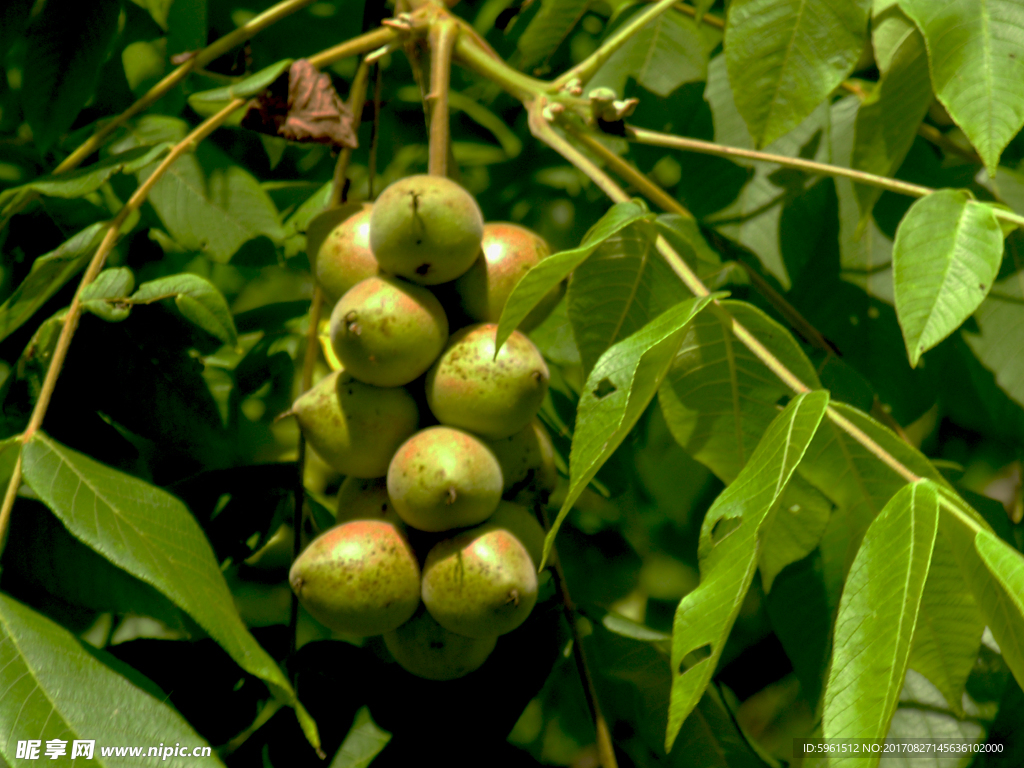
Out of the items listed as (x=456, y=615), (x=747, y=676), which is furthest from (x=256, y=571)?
(x=747, y=676)

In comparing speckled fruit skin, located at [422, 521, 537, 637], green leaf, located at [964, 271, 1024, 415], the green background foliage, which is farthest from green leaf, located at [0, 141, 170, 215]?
green leaf, located at [964, 271, 1024, 415]

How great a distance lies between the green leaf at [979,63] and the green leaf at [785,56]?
79 millimetres

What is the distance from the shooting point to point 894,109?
1044 mm

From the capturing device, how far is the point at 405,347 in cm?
87

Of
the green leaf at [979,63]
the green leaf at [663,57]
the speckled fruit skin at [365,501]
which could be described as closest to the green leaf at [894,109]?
the green leaf at [979,63]

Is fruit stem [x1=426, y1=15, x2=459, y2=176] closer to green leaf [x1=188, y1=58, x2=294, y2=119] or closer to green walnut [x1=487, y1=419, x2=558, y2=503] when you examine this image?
green leaf [x1=188, y1=58, x2=294, y2=119]

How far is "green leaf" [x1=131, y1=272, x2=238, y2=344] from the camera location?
38.5 inches

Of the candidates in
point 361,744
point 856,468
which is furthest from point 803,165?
point 361,744

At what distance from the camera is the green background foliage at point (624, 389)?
738 millimetres

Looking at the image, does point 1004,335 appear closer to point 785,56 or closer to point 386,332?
point 785,56

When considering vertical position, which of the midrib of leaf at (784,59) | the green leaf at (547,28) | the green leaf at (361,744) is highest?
the midrib of leaf at (784,59)

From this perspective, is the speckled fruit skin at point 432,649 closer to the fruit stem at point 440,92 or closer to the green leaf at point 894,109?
the fruit stem at point 440,92

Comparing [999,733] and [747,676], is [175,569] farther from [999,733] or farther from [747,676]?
[747,676]

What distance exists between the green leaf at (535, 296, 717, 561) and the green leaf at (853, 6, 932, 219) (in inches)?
16.6
